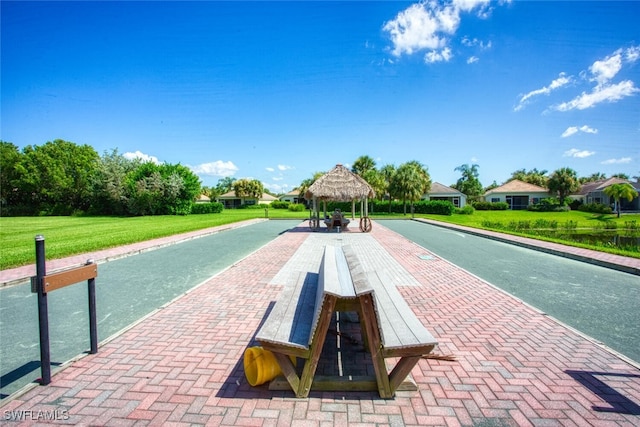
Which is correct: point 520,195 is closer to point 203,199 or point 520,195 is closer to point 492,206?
point 492,206

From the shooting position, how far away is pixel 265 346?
2699 mm

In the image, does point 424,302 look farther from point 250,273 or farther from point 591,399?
point 250,273

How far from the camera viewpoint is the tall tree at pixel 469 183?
236 feet

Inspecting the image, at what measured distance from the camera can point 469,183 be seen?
73.9m

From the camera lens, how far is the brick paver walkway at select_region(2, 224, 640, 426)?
2.57 meters

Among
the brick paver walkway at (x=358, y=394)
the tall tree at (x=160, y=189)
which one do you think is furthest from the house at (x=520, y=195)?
the brick paver walkway at (x=358, y=394)

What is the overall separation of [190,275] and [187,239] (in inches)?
293

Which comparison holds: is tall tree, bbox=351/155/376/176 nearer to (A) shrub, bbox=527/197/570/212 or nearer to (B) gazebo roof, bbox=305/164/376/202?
(A) shrub, bbox=527/197/570/212

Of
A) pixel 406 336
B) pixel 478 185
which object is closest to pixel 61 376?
pixel 406 336

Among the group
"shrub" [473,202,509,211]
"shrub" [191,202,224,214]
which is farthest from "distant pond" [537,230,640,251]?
"shrub" [191,202,224,214]

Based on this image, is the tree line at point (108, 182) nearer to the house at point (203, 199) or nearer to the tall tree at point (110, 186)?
the tall tree at point (110, 186)

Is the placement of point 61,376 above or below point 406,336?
below

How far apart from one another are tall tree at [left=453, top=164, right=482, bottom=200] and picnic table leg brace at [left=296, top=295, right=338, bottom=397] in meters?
71.5

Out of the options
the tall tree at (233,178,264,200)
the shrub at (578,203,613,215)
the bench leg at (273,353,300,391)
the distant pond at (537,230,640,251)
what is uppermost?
the tall tree at (233,178,264,200)
